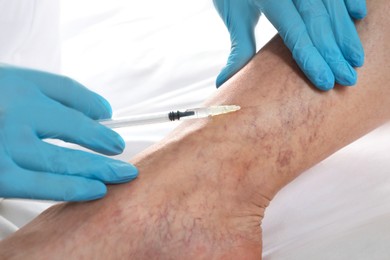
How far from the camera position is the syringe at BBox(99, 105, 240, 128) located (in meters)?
1.29

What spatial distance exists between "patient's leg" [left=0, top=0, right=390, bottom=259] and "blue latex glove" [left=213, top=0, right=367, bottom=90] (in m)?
0.05

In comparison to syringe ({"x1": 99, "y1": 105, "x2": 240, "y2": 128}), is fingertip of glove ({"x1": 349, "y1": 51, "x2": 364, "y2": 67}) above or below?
below

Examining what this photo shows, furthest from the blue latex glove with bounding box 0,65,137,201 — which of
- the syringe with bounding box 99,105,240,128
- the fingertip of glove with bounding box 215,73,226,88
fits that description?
the fingertip of glove with bounding box 215,73,226,88

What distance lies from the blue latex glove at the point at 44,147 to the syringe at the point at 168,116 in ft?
0.13

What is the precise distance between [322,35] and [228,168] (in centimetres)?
36

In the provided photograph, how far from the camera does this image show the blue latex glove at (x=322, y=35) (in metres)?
1.41

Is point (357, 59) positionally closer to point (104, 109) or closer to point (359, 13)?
point (359, 13)

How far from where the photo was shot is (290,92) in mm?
1440

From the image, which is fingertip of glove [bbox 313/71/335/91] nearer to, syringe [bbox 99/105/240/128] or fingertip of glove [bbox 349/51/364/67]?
fingertip of glove [bbox 349/51/364/67]

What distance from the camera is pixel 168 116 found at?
51.3 inches

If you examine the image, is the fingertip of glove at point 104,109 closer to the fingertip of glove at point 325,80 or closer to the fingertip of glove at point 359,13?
the fingertip of glove at point 325,80

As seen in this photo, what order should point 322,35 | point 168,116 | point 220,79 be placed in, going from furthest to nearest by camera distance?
point 220,79 < point 322,35 < point 168,116

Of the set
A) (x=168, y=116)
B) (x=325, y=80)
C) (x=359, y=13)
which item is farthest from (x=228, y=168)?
(x=359, y=13)

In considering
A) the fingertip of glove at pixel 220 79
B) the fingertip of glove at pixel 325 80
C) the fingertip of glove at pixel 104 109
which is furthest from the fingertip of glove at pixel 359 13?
the fingertip of glove at pixel 104 109
